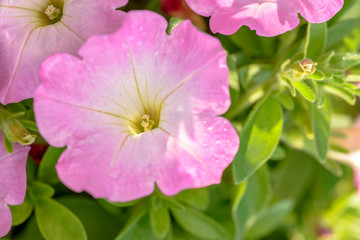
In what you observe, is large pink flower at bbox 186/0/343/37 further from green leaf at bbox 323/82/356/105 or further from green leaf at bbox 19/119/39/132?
green leaf at bbox 19/119/39/132

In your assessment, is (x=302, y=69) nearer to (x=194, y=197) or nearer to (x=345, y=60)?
(x=345, y=60)

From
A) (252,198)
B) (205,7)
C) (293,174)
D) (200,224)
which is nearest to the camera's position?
(205,7)

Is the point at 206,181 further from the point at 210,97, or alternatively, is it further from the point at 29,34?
the point at 29,34

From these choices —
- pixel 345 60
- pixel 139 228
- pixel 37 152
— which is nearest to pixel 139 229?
pixel 139 228

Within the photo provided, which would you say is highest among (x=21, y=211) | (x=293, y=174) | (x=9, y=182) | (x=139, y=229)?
Answer: (x=9, y=182)

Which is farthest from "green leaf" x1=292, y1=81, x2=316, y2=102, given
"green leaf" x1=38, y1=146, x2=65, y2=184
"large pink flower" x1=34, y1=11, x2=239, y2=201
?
"green leaf" x1=38, y1=146, x2=65, y2=184

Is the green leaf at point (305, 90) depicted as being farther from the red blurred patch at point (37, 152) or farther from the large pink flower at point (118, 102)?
the red blurred patch at point (37, 152)

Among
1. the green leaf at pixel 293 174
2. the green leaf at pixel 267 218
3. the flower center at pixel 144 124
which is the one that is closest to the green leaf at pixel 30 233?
the flower center at pixel 144 124
